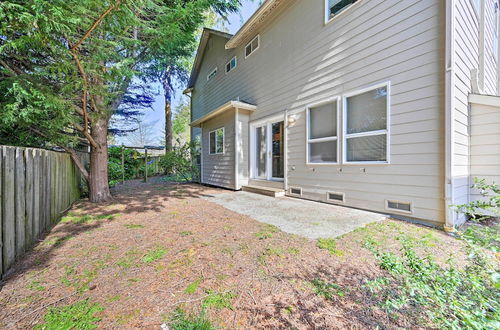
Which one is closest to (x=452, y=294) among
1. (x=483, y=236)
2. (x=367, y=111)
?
(x=483, y=236)

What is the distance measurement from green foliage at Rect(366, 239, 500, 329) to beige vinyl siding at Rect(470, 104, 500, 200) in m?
2.98

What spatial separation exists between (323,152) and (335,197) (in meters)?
1.10

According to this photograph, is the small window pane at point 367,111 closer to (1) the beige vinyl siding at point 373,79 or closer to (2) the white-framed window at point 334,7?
(1) the beige vinyl siding at point 373,79

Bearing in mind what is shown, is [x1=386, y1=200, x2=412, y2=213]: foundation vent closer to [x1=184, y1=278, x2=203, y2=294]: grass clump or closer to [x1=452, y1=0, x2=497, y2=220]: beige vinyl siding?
[x1=452, y1=0, x2=497, y2=220]: beige vinyl siding

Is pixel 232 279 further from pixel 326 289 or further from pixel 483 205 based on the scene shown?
pixel 483 205

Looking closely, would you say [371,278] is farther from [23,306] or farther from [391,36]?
[391,36]

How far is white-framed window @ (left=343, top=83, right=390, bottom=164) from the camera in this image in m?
3.92

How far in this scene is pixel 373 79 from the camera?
13.3ft

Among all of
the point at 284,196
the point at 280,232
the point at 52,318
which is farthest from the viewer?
the point at 284,196

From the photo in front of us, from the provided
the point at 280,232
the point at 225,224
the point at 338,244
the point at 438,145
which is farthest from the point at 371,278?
the point at 438,145

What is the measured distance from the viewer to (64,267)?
2.22m

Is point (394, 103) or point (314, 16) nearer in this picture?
point (394, 103)

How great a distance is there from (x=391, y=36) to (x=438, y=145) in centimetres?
211

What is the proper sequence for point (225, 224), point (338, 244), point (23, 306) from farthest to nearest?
point (225, 224) < point (338, 244) < point (23, 306)
